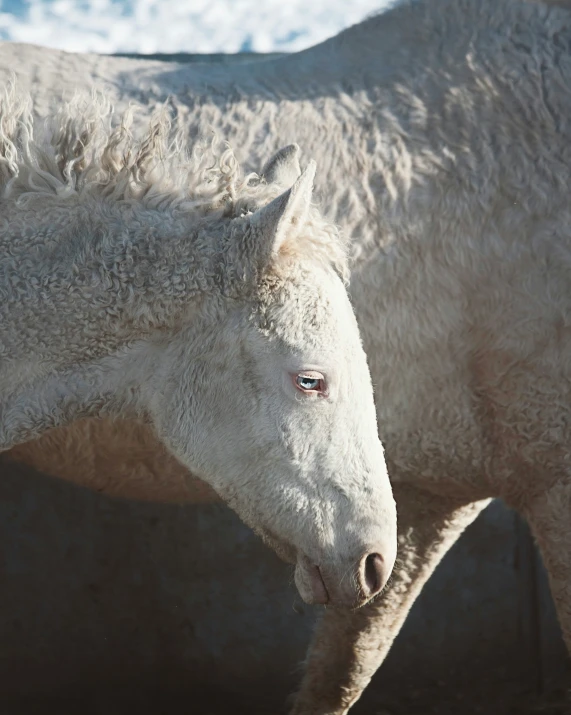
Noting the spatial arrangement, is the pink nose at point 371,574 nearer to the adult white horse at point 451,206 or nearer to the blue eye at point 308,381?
the blue eye at point 308,381

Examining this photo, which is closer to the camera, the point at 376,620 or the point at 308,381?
the point at 308,381

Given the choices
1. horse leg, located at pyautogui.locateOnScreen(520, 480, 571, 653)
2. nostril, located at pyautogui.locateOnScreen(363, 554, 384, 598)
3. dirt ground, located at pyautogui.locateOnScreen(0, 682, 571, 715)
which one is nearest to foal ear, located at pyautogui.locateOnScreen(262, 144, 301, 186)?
nostril, located at pyautogui.locateOnScreen(363, 554, 384, 598)

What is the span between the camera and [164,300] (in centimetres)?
239

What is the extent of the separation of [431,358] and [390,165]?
0.64 meters

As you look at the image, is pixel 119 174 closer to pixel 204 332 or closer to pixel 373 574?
pixel 204 332

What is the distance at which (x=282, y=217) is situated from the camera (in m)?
2.25

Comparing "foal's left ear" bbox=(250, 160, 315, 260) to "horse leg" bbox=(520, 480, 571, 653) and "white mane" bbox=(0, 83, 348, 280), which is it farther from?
"horse leg" bbox=(520, 480, 571, 653)

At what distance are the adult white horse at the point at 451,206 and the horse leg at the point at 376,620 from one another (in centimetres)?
20

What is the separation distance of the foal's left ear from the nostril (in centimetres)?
74

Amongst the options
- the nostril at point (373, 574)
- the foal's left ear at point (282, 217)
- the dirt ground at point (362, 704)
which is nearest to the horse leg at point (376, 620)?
the dirt ground at point (362, 704)

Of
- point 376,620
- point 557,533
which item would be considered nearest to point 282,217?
point 557,533

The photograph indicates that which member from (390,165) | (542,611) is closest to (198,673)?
(542,611)

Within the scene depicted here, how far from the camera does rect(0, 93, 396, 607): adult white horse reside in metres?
2.32

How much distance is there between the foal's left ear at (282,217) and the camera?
2.25 m
